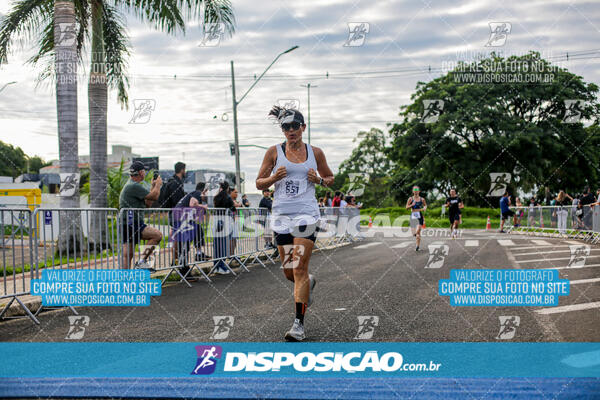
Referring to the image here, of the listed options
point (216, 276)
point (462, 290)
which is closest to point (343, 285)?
point (462, 290)

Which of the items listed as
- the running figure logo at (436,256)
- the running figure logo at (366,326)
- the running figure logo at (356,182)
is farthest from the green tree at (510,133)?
the running figure logo at (366,326)

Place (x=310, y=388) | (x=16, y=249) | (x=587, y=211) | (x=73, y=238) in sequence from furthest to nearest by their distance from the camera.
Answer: (x=587, y=211) < (x=73, y=238) < (x=16, y=249) < (x=310, y=388)

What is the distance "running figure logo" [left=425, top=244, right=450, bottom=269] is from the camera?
36.4 feet

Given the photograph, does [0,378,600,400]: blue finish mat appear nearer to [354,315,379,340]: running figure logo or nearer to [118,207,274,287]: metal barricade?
[354,315,379,340]: running figure logo

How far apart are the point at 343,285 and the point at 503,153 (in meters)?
34.7

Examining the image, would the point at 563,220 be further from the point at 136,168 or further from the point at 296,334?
the point at 296,334

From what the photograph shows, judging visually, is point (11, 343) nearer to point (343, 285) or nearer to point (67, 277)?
point (67, 277)

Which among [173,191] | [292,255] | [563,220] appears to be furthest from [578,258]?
[563,220]

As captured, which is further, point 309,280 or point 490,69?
point 490,69

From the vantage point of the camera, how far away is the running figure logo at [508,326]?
5.03 metres

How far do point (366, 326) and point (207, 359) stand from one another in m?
1.82

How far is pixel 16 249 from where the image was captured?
7133 mm

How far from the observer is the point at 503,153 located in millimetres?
40125

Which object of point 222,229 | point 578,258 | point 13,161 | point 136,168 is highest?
point 13,161
